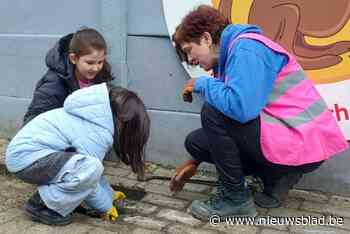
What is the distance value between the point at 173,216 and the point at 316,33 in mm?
1361

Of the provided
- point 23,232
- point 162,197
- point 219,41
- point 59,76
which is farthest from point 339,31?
point 23,232

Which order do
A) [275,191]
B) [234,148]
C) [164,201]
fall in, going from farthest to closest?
[164,201], [275,191], [234,148]

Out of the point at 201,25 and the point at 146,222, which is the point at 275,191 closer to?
the point at 146,222

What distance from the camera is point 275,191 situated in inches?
132

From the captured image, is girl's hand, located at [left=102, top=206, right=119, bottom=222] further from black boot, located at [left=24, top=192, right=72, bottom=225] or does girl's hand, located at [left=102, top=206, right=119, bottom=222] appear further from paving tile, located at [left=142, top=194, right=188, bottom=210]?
paving tile, located at [left=142, top=194, right=188, bottom=210]

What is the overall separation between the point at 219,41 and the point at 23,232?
145 centimetres

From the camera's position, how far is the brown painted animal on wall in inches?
131

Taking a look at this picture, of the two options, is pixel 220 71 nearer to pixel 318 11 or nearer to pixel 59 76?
pixel 318 11

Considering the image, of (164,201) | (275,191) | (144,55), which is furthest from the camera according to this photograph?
(144,55)

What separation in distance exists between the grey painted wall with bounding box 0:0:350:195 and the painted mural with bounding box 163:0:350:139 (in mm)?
459

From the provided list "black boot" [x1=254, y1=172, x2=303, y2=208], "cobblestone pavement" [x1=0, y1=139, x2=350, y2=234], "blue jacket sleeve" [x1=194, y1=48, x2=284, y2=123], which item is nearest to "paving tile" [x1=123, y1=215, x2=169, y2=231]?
"cobblestone pavement" [x1=0, y1=139, x2=350, y2=234]

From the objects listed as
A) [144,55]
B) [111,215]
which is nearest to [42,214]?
[111,215]

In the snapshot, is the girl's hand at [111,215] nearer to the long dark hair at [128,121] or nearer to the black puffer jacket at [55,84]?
the long dark hair at [128,121]

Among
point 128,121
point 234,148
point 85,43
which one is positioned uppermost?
point 85,43
